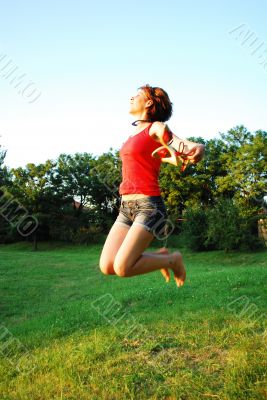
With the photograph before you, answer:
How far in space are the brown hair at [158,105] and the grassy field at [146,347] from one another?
317 centimetres

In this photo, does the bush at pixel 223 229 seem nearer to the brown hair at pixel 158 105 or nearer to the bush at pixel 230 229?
the bush at pixel 230 229

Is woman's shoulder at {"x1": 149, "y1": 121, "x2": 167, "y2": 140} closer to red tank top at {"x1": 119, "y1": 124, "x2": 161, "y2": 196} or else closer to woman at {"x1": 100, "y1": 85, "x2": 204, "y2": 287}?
woman at {"x1": 100, "y1": 85, "x2": 204, "y2": 287}

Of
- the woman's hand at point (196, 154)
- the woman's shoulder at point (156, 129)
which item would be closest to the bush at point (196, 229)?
the woman's shoulder at point (156, 129)

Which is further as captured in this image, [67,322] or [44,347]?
[67,322]

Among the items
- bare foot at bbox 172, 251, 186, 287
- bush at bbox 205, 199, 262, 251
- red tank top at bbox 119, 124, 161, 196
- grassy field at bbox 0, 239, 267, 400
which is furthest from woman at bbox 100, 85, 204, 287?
bush at bbox 205, 199, 262, 251

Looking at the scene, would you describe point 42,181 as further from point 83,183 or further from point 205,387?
point 205,387

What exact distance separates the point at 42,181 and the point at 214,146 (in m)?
20.0

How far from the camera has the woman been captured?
4.41 meters

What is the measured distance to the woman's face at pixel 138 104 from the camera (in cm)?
466

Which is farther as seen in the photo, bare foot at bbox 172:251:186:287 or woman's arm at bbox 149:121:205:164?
bare foot at bbox 172:251:186:287

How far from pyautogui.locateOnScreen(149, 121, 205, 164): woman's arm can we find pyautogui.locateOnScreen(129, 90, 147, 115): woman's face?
1.42ft

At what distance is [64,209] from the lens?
45188mm

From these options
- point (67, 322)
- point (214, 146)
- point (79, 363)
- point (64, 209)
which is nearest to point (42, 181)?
point (64, 209)

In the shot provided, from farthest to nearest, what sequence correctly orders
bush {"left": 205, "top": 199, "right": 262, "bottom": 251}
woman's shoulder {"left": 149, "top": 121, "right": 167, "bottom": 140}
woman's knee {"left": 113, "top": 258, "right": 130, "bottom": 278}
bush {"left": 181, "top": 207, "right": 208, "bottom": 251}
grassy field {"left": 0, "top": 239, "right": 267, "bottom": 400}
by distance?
1. bush {"left": 181, "top": 207, "right": 208, "bottom": 251}
2. bush {"left": 205, "top": 199, "right": 262, "bottom": 251}
3. grassy field {"left": 0, "top": 239, "right": 267, "bottom": 400}
4. woman's knee {"left": 113, "top": 258, "right": 130, "bottom": 278}
5. woman's shoulder {"left": 149, "top": 121, "right": 167, "bottom": 140}
